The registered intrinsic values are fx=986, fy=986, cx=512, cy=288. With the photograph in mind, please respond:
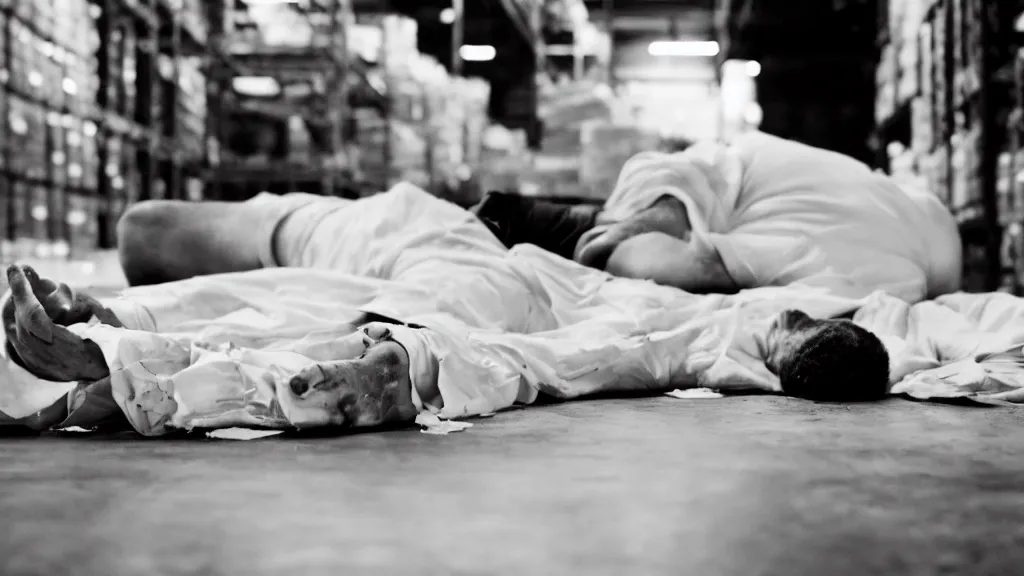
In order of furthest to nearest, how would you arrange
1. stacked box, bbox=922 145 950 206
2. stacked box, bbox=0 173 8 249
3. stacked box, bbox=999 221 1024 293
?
stacked box, bbox=922 145 950 206
stacked box, bbox=0 173 8 249
stacked box, bbox=999 221 1024 293

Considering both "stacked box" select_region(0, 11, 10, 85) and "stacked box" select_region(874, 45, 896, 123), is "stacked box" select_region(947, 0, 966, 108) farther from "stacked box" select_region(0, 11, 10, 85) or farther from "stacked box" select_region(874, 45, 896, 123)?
"stacked box" select_region(0, 11, 10, 85)

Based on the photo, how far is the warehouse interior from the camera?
71cm

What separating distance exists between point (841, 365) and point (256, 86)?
194 inches

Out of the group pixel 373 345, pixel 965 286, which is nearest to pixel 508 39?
pixel 965 286

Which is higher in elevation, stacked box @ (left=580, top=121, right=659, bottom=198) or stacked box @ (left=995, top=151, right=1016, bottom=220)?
stacked box @ (left=580, top=121, right=659, bottom=198)

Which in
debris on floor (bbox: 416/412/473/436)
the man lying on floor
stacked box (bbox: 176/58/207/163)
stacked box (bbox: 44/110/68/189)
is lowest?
debris on floor (bbox: 416/412/473/436)

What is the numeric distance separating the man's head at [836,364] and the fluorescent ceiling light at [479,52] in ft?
18.5

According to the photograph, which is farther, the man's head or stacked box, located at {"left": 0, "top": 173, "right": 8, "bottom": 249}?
stacked box, located at {"left": 0, "top": 173, "right": 8, "bottom": 249}

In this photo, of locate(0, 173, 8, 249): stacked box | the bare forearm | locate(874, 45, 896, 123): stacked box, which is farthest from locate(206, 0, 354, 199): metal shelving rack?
the bare forearm

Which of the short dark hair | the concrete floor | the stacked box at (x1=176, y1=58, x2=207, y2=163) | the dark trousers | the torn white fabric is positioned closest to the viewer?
the concrete floor

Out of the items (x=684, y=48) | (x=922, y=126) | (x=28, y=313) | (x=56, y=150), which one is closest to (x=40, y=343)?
(x=28, y=313)

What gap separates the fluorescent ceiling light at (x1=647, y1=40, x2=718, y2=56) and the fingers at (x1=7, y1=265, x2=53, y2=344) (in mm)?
6404

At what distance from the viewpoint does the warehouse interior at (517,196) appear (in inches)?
27.8

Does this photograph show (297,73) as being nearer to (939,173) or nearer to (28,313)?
(939,173)
